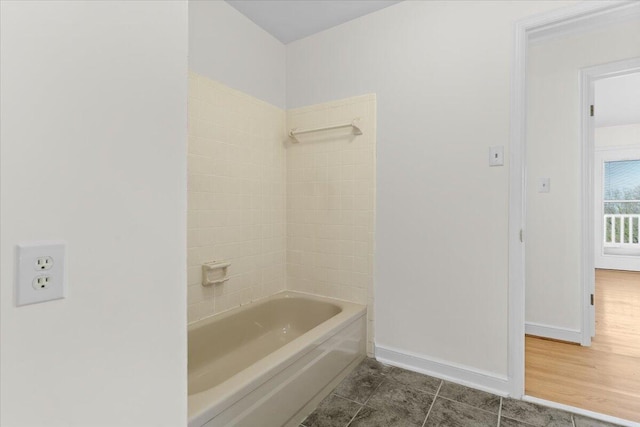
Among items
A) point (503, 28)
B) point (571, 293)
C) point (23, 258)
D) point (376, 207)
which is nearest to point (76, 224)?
point (23, 258)

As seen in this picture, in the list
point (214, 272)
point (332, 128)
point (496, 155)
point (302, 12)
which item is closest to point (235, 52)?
point (302, 12)

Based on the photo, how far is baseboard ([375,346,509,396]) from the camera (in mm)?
1836

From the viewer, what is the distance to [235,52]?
7.36 feet

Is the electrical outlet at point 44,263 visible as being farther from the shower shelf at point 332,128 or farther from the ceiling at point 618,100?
the ceiling at point 618,100

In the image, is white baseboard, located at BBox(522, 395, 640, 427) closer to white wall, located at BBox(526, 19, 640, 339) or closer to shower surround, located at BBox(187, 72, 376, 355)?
shower surround, located at BBox(187, 72, 376, 355)

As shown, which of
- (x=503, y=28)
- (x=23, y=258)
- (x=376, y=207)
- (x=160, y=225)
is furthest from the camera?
(x=376, y=207)

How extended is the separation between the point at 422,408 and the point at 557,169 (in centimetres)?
217

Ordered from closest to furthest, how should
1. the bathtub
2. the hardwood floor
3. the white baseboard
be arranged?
the bathtub, the white baseboard, the hardwood floor

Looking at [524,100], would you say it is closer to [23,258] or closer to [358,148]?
[358,148]

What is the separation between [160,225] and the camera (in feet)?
2.50

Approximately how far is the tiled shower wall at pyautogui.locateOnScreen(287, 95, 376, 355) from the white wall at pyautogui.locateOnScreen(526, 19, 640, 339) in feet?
4.95

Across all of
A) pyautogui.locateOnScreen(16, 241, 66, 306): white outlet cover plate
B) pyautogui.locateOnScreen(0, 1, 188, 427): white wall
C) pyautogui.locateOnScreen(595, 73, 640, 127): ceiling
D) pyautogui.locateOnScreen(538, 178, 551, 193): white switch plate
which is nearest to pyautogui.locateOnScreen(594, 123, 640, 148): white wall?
pyautogui.locateOnScreen(595, 73, 640, 127): ceiling

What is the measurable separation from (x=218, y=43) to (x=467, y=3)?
62.0 inches

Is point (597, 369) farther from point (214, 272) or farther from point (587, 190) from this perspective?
point (214, 272)
